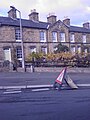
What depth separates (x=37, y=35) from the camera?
39.2 m

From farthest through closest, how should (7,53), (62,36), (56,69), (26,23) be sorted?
(62,36) < (26,23) < (7,53) < (56,69)

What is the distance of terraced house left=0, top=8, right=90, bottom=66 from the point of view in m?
35.9

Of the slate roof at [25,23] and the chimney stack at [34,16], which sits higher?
the chimney stack at [34,16]

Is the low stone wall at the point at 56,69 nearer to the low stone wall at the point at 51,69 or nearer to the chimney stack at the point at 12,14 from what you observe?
the low stone wall at the point at 51,69

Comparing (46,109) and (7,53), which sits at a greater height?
(7,53)

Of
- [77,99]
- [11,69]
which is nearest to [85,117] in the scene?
[77,99]

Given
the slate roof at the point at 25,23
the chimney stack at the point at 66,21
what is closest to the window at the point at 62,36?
the slate roof at the point at 25,23

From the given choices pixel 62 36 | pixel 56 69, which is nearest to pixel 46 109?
pixel 56 69

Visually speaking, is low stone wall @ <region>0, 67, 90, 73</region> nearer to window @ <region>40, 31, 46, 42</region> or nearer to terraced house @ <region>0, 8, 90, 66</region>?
terraced house @ <region>0, 8, 90, 66</region>

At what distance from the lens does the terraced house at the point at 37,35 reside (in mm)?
35938

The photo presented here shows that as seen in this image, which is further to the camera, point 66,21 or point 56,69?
point 66,21

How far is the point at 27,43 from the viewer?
37750 mm

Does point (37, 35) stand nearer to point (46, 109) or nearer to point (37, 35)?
point (37, 35)

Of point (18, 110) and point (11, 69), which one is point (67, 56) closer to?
point (11, 69)
